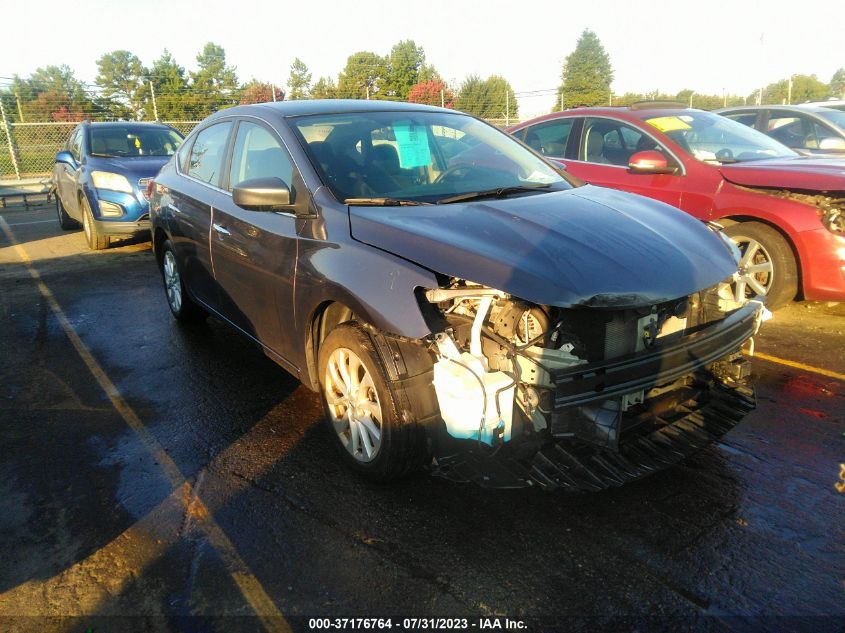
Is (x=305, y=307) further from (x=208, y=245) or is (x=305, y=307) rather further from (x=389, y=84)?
(x=389, y=84)

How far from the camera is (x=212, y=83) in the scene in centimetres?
3017

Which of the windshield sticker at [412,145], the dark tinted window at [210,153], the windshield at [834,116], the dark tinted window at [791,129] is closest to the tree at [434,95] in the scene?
the dark tinted window at [791,129]

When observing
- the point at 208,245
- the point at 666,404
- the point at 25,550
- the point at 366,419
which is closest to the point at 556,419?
the point at 666,404

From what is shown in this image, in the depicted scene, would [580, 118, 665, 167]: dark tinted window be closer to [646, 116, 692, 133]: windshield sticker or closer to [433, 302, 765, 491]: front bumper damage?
[646, 116, 692, 133]: windshield sticker

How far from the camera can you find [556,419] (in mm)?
2553

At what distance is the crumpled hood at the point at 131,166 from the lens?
29.6 feet

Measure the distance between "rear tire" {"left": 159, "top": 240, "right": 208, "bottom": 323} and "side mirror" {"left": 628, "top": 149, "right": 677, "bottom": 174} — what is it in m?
3.90

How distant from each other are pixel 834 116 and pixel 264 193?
796 centimetres

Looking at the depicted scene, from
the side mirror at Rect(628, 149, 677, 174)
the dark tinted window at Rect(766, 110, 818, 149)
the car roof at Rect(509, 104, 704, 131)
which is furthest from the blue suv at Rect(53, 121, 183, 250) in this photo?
the dark tinted window at Rect(766, 110, 818, 149)

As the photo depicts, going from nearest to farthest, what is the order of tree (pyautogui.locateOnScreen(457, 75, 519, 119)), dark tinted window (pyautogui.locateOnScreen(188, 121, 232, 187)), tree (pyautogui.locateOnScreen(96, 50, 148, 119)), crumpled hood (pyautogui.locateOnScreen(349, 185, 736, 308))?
crumpled hood (pyautogui.locateOnScreen(349, 185, 736, 308)) < dark tinted window (pyautogui.locateOnScreen(188, 121, 232, 187)) < tree (pyautogui.locateOnScreen(96, 50, 148, 119)) < tree (pyautogui.locateOnScreen(457, 75, 519, 119))

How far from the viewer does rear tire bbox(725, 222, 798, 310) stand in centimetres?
508

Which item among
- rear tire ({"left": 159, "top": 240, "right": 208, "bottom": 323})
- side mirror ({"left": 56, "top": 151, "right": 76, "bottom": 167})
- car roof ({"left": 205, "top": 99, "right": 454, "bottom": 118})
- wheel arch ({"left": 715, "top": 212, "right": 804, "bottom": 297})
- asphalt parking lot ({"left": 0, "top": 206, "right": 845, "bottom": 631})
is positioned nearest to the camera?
asphalt parking lot ({"left": 0, "top": 206, "right": 845, "bottom": 631})

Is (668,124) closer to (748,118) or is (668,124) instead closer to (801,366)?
(801,366)

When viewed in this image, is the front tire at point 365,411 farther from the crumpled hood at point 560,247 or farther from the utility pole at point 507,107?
the utility pole at point 507,107
